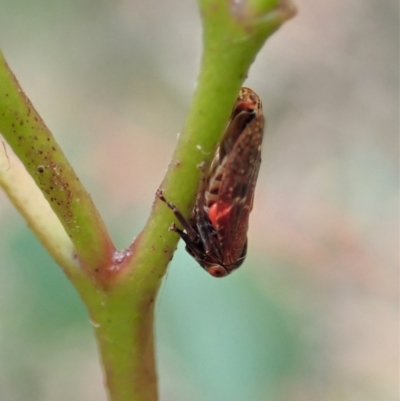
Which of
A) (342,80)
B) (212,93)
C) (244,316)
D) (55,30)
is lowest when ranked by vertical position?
(244,316)

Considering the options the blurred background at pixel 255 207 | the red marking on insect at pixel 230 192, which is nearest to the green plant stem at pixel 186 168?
the red marking on insect at pixel 230 192

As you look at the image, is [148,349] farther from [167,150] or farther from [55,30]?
[55,30]

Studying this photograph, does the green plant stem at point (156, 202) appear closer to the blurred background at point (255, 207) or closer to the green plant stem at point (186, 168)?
the green plant stem at point (186, 168)

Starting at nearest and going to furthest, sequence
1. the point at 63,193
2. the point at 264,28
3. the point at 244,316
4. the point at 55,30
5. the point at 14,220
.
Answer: the point at 264,28
the point at 63,193
the point at 244,316
the point at 14,220
the point at 55,30

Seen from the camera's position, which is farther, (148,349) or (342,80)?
(342,80)

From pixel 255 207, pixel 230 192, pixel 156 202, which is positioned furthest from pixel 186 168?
pixel 255 207

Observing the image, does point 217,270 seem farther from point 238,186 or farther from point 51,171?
point 51,171

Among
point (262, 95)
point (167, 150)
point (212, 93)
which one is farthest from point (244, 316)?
point (212, 93)
